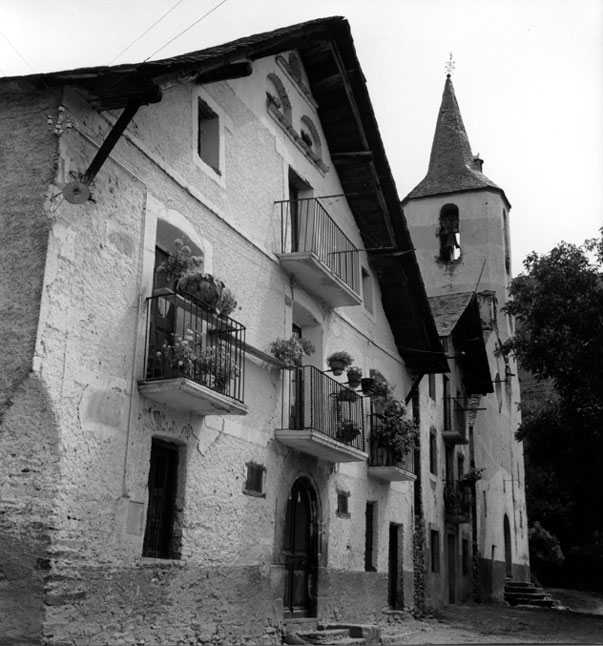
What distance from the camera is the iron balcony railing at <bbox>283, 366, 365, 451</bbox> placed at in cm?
1383

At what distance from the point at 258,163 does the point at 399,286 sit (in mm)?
6200

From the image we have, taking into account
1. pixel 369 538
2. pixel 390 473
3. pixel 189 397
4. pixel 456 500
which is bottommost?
pixel 369 538

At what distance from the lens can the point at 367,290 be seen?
60.7 ft

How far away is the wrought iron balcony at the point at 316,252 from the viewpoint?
1393 centimetres

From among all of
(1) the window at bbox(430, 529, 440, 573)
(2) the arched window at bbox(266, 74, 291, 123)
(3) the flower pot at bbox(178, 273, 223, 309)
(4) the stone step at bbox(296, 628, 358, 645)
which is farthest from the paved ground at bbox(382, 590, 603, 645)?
(2) the arched window at bbox(266, 74, 291, 123)

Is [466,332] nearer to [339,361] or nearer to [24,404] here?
[339,361]

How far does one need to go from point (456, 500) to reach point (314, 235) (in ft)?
35.7

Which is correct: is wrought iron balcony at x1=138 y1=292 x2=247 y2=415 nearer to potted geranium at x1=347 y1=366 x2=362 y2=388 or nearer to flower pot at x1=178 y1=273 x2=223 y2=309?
flower pot at x1=178 y1=273 x2=223 y2=309

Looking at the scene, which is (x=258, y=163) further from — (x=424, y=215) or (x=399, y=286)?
(x=424, y=215)

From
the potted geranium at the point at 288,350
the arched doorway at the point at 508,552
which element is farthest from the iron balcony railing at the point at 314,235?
the arched doorway at the point at 508,552

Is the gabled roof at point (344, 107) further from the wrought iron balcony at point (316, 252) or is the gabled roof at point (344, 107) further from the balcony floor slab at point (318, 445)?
the balcony floor slab at point (318, 445)

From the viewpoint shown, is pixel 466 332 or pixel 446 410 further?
pixel 466 332

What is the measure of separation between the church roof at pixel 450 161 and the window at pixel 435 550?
16.0 meters

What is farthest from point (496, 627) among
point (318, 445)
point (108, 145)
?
point (108, 145)
